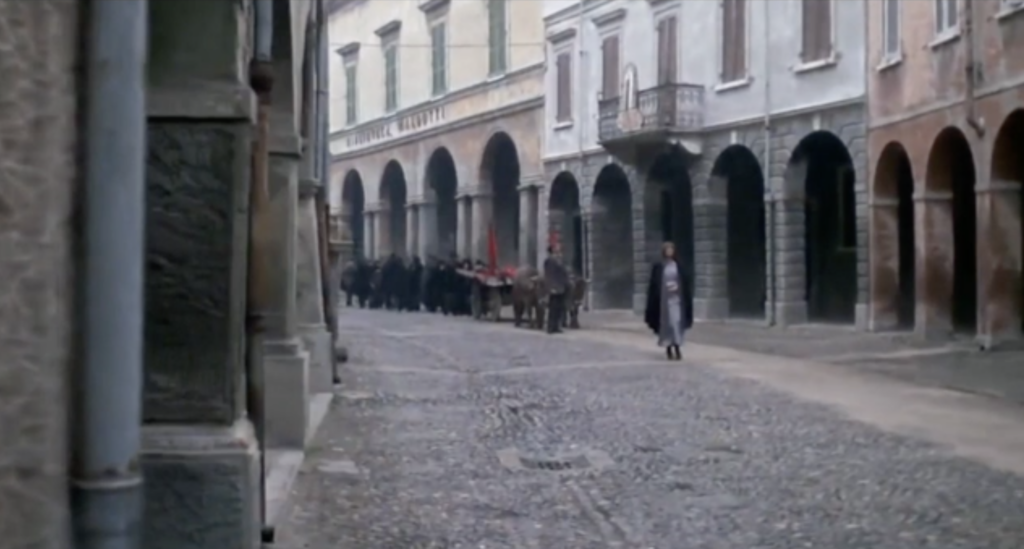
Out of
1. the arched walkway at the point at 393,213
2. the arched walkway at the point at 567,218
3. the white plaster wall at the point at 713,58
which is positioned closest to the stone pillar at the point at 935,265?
the white plaster wall at the point at 713,58

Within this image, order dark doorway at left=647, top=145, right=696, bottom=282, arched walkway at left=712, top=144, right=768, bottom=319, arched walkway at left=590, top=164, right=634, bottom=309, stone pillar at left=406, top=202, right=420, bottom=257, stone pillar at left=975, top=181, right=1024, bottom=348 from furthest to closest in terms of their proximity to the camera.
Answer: stone pillar at left=406, top=202, right=420, bottom=257
arched walkway at left=590, top=164, right=634, bottom=309
dark doorway at left=647, top=145, right=696, bottom=282
arched walkway at left=712, top=144, right=768, bottom=319
stone pillar at left=975, top=181, right=1024, bottom=348

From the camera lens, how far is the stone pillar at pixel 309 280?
12016 mm

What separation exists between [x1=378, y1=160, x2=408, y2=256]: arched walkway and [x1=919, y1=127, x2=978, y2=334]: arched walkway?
82.2ft

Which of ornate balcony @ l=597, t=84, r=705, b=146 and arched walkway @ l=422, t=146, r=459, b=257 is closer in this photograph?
ornate balcony @ l=597, t=84, r=705, b=146

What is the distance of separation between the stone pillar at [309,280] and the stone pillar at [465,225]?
25979 millimetres

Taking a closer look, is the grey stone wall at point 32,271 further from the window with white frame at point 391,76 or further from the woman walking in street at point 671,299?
the window with white frame at point 391,76

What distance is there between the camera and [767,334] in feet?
80.8

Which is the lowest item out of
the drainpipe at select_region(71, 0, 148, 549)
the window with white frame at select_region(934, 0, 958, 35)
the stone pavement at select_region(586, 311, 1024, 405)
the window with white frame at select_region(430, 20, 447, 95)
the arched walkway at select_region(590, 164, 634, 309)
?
the stone pavement at select_region(586, 311, 1024, 405)

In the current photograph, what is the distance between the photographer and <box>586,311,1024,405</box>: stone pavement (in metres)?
15.6

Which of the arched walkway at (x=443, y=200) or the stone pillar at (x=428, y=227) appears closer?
the arched walkway at (x=443, y=200)

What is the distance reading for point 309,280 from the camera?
1256cm

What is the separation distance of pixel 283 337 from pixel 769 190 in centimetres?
1811

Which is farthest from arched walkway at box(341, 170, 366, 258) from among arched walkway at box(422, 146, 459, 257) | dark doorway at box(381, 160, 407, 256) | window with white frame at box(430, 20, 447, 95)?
window with white frame at box(430, 20, 447, 95)

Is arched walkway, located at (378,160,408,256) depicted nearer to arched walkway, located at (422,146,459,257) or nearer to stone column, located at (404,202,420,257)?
stone column, located at (404,202,420,257)
